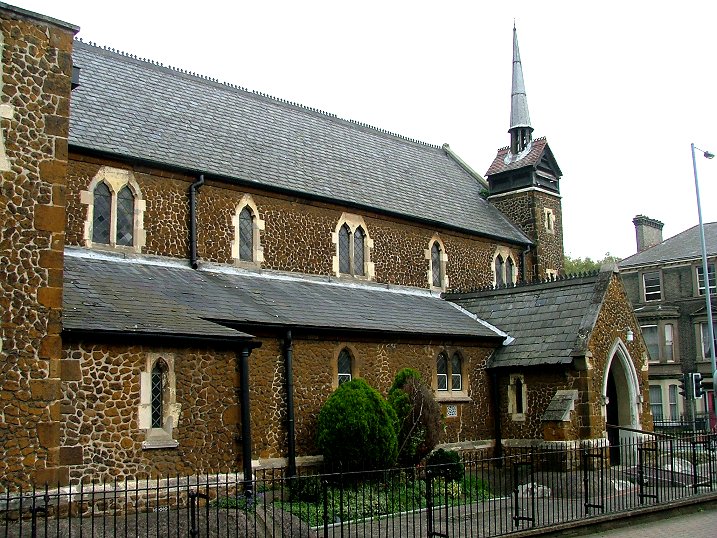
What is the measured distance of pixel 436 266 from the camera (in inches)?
1073

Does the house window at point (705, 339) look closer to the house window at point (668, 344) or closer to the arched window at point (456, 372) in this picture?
the house window at point (668, 344)

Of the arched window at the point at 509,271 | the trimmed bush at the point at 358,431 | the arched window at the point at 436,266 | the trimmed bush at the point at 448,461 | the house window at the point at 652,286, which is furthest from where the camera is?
the house window at the point at 652,286

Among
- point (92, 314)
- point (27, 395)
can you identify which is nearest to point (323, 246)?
point (92, 314)

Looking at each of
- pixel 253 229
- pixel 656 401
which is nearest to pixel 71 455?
pixel 253 229

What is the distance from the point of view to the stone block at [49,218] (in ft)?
43.5

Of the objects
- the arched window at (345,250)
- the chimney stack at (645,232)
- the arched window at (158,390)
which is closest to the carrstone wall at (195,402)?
the arched window at (158,390)

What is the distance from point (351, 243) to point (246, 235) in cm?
391

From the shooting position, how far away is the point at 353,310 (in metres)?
21.5

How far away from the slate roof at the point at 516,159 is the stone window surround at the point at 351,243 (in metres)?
9.83

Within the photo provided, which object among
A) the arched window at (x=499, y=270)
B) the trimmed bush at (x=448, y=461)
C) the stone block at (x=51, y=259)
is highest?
the arched window at (x=499, y=270)

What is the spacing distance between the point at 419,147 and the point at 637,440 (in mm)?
14746

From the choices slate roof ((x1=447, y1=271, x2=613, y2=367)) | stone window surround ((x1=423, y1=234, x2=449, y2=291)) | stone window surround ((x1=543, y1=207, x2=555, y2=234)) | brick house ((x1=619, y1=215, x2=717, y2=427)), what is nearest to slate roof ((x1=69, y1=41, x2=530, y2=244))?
stone window surround ((x1=423, y1=234, x2=449, y2=291))

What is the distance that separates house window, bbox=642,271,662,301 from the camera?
44.6m

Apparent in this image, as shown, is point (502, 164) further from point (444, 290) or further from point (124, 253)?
point (124, 253)
